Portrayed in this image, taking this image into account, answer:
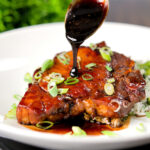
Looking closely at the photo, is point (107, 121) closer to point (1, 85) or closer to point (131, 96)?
point (131, 96)

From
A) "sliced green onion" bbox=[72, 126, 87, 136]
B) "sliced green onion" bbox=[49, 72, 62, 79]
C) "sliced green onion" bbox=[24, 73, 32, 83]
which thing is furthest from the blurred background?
"sliced green onion" bbox=[72, 126, 87, 136]

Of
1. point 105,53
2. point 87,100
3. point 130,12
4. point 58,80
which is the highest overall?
point 130,12

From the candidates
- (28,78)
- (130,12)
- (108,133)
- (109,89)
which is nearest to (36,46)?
(28,78)

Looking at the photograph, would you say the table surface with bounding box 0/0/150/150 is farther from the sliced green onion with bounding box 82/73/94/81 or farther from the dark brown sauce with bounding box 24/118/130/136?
the dark brown sauce with bounding box 24/118/130/136

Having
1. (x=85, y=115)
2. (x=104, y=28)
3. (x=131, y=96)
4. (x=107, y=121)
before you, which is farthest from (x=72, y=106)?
(x=104, y=28)

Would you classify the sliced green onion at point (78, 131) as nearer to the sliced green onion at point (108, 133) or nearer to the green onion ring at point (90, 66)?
the sliced green onion at point (108, 133)

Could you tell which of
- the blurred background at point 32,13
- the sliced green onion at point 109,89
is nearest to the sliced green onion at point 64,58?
the sliced green onion at point 109,89

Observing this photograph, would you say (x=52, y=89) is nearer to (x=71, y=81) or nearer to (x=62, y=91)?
(x=62, y=91)
